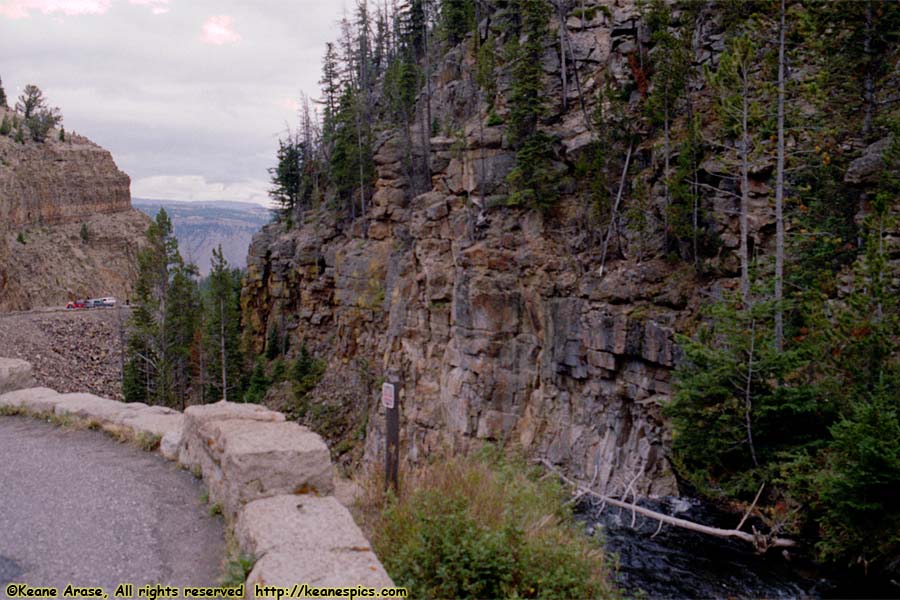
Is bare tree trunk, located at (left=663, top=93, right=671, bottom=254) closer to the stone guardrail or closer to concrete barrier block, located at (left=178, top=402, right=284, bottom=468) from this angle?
concrete barrier block, located at (left=178, top=402, right=284, bottom=468)

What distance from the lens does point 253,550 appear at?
5.03 metres

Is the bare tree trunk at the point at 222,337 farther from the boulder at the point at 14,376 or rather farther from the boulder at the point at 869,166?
the boulder at the point at 869,166

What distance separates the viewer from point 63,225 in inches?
2625

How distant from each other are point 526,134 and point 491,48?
707 centimetres

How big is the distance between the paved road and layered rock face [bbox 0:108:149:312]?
57.8 m

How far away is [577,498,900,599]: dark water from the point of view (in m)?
7.90

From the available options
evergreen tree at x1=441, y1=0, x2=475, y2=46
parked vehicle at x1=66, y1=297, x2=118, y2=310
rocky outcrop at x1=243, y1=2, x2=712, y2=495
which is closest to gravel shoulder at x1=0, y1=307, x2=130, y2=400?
parked vehicle at x1=66, y1=297, x2=118, y2=310

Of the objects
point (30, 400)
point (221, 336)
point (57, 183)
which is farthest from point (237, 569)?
A: point (57, 183)

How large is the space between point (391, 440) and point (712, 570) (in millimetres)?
5416

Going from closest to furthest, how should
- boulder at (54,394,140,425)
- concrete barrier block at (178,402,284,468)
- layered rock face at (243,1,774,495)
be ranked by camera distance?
concrete barrier block at (178,402,284,468) → boulder at (54,394,140,425) → layered rock face at (243,1,774,495)

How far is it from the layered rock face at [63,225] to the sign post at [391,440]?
61.8m

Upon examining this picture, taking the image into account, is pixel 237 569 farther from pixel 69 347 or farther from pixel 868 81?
pixel 69 347

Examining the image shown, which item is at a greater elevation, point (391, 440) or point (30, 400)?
point (391, 440)

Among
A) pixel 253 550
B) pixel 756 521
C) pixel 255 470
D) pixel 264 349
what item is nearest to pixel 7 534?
pixel 255 470
